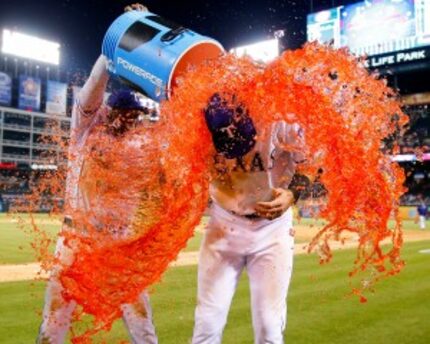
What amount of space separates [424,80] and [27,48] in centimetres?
3867

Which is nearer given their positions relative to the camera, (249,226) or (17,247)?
(249,226)

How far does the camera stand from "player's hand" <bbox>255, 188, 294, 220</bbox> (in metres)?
3.22

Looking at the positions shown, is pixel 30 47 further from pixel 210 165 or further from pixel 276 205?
pixel 276 205

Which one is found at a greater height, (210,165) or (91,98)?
(91,98)

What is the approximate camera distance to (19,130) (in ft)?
206

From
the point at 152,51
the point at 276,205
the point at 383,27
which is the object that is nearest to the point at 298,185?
the point at 276,205

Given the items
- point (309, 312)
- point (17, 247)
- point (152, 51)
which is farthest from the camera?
point (17, 247)

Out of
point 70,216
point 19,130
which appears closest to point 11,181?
point 19,130

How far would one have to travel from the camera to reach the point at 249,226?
3.40 m

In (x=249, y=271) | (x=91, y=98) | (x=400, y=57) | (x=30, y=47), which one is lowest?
(x=249, y=271)

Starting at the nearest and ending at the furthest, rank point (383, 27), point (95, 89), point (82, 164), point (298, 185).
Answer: point (298, 185) → point (95, 89) → point (82, 164) → point (383, 27)

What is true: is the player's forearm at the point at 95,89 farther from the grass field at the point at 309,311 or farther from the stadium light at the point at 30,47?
the stadium light at the point at 30,47

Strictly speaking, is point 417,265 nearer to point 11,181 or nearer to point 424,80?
point 424,80

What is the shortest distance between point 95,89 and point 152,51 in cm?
84
